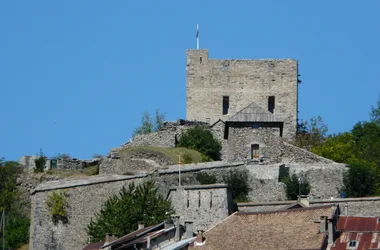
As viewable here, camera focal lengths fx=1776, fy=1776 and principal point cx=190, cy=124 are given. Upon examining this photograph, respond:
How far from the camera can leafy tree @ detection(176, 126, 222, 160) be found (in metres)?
75.6

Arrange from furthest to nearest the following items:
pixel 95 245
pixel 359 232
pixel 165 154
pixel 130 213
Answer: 1. pixel 165 154
2. pixel 130 213
3. pixel 95 245
4. pixel 359 232

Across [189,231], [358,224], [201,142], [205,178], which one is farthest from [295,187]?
[358,224]

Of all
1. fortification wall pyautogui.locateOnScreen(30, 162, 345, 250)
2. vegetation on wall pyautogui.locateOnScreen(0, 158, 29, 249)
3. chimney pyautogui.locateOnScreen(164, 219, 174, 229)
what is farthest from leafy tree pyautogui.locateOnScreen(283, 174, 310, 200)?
chimney pyautogui.locateOnScreen(164, 219, 174, 229)

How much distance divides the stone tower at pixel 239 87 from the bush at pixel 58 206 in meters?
15.5

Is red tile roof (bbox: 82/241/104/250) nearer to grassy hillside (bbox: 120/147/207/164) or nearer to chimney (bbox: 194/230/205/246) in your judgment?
chimney (bbox: 194/230/205/246)

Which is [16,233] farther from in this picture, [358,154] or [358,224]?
[358,224]

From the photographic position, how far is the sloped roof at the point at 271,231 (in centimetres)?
5041

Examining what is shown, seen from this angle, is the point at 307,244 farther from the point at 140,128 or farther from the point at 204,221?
the point at 140,128

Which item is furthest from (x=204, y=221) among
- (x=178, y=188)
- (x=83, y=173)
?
(x=83, y=173)

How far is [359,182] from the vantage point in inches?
2714

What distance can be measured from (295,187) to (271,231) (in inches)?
679

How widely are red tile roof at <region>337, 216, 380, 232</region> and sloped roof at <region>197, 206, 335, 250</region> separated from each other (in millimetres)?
437

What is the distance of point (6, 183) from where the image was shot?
7381cm

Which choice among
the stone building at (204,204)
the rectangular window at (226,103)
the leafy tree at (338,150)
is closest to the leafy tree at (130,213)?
the stone building at (204,204)
